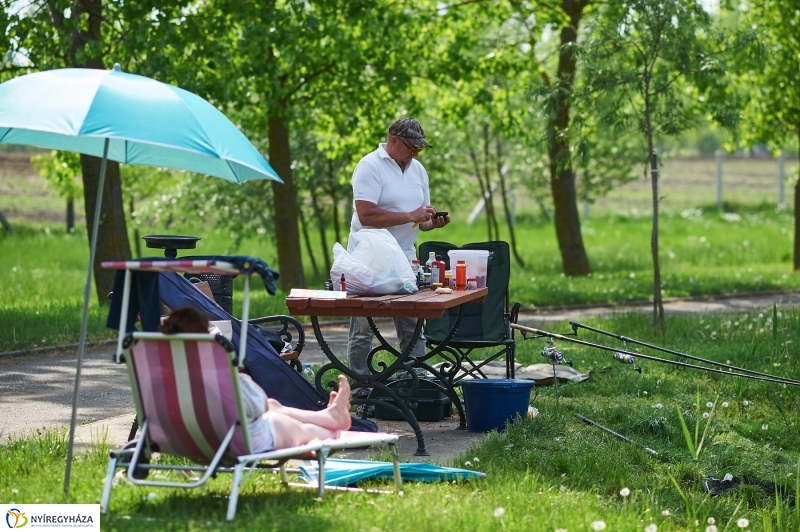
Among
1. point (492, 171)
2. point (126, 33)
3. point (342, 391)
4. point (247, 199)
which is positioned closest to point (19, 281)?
point (247, 199)

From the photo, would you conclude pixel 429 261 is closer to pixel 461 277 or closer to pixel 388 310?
pixel 461 277

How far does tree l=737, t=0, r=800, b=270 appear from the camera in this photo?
20641 mm

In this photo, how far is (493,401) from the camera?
7645mm

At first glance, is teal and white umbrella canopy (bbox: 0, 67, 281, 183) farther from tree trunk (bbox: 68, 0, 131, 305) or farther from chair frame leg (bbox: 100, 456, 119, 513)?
tree trunk (bbox: 68, 0, 131, 305)

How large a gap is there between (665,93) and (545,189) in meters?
13.0

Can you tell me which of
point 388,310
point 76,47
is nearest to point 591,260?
point 76,47

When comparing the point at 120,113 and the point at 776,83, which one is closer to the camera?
the point at 120,113

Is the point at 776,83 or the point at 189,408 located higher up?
the point at 776,83

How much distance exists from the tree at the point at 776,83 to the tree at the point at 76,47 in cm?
1096

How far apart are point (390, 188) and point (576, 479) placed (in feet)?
8.42

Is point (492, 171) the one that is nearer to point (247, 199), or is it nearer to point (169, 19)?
Result: point (247, 199)

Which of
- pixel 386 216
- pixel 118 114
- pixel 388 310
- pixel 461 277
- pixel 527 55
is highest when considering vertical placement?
pixel 527 55

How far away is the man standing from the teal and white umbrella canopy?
6.28 ft

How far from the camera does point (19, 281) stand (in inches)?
776
